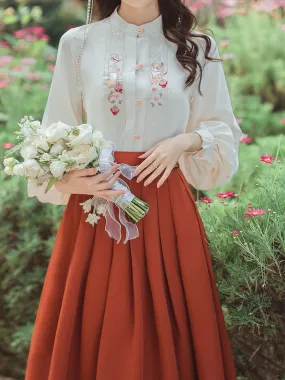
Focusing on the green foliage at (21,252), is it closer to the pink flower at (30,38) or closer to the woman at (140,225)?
the woman at (140,225)

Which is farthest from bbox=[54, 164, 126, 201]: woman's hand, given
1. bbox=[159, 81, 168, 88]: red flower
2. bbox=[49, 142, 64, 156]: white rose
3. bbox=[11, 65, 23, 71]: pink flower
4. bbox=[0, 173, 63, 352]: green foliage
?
bbox=[11, 65, 23, 71]: pink flower

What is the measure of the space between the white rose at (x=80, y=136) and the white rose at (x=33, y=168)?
0.39 ft

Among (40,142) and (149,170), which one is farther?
(149,170)

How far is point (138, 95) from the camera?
6.79ft

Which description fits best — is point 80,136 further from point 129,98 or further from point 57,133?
point 129,98

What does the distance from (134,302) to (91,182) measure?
42 cm

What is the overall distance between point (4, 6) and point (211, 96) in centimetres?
445

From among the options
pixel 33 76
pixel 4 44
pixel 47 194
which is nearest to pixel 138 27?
pixel 47 194

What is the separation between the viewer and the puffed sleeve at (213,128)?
7.14 feet

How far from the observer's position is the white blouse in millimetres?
2078

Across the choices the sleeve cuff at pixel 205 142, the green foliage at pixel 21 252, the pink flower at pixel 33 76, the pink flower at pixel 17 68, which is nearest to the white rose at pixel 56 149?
the sleeve cuff at pixel 205 142

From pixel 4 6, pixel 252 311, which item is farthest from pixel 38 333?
pixel 4 6

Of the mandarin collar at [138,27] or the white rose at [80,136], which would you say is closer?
the white rose at [80,136]

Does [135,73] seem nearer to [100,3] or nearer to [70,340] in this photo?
[100,3]
